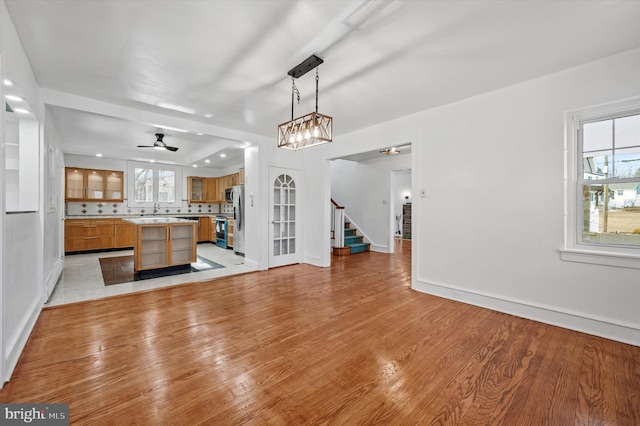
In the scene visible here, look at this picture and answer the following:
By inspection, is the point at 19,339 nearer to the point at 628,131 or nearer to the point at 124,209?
the point at 628,131

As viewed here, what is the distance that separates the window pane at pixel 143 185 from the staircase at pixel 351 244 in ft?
19.2

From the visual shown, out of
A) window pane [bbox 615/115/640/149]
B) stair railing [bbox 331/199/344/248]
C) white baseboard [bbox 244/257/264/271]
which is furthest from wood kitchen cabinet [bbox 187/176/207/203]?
window pane [bbox 615/115/640/149]

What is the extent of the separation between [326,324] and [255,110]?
3.04 meters

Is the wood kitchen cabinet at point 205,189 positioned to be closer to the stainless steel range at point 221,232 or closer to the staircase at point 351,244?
the stainless steel range at point 221,232

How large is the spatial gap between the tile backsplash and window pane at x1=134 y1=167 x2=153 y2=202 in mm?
323

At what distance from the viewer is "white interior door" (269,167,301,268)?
17.5 feet

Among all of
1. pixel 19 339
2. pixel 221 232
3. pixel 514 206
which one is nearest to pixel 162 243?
pixel 19 339

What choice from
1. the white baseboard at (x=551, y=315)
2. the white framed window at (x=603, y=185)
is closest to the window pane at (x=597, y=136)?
the white framed window at (x=603, y=185)

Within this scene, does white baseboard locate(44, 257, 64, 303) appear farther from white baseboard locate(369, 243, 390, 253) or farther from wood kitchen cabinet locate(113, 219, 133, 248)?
white baseboard locate(369, 243, 390, 253)

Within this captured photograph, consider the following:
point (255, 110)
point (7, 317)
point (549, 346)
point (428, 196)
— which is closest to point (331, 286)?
point (428, 196)

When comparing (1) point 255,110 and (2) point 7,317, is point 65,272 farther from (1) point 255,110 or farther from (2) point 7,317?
(1) point 255,110

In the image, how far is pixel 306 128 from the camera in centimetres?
272

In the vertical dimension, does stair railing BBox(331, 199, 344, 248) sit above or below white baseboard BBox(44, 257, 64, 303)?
above

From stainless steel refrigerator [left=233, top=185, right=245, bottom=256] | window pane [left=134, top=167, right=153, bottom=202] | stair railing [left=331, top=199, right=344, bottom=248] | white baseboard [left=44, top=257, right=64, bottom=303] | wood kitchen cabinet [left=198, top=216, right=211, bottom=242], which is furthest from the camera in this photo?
wood kitchen cabinet [left=198, top=216, right=211, bottom=242]
